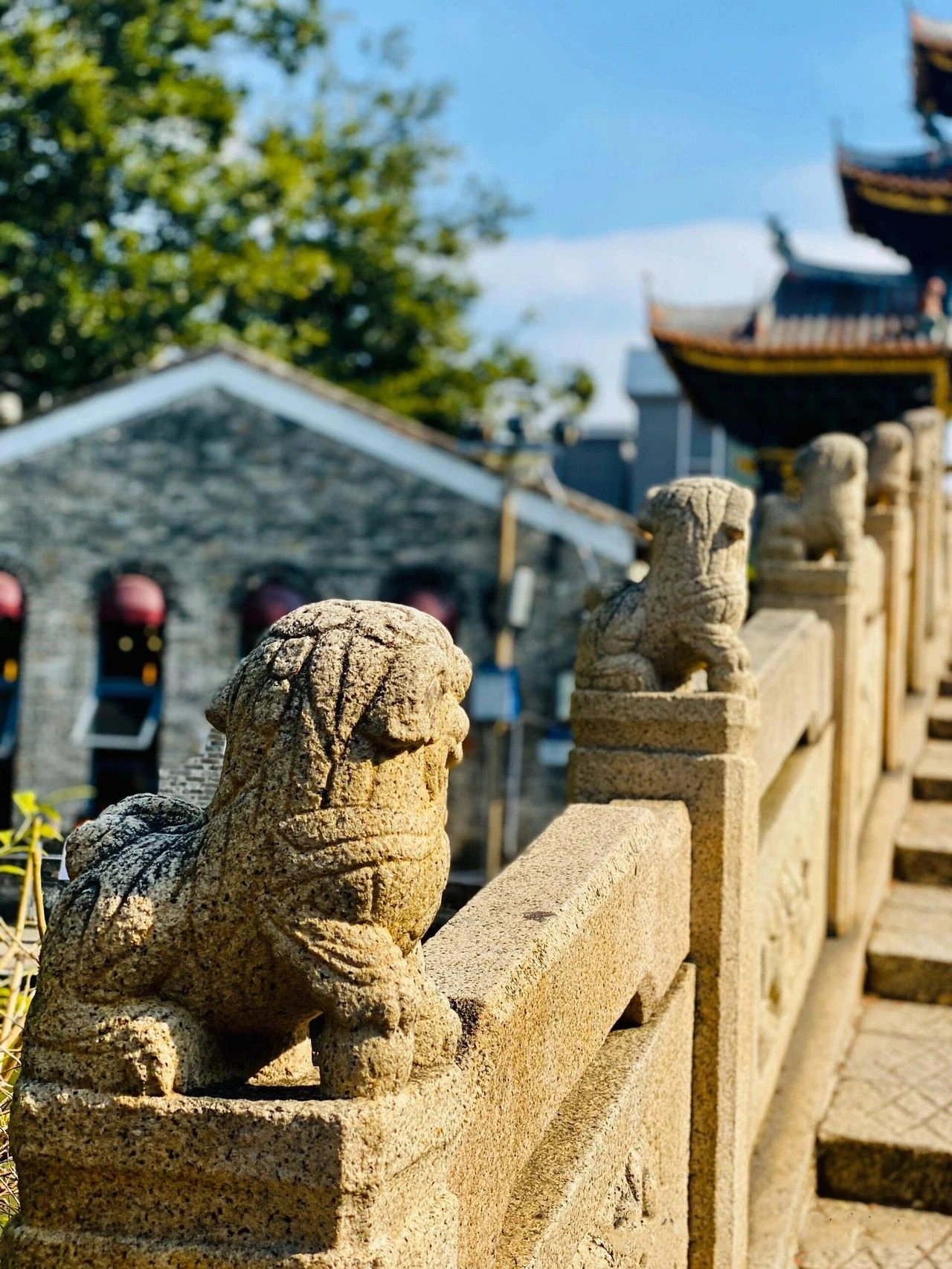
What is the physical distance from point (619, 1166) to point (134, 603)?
446 inches

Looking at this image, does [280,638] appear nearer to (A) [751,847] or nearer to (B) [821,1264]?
(A) [751,847]

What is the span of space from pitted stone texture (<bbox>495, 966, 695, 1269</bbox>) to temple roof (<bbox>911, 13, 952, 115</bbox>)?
1403cm

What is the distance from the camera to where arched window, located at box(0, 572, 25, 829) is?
13.4 m

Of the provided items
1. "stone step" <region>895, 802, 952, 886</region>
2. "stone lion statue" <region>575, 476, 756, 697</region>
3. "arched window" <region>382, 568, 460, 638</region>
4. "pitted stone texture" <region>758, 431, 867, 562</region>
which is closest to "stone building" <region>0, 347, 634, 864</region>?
"arched window" <region>382, 568, 460, 638</region>

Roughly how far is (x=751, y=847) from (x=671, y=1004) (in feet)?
1.84

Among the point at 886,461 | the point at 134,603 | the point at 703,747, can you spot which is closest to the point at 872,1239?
the point at 703,747

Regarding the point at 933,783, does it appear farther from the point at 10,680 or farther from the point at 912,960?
the point at 10,680

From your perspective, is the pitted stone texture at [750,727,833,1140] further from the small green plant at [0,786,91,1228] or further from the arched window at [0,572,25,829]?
the arched window at [0,572,25,829]

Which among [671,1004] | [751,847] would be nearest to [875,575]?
[751,847]

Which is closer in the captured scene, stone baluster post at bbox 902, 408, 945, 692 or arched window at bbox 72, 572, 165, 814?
stone baluster post at bbox 902, 408, 945, 692

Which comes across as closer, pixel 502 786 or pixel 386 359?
pixel 502 786

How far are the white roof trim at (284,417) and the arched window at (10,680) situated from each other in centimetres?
118

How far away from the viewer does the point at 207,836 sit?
175 centimetres

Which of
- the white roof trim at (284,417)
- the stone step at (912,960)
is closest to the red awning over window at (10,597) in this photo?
the white roof trim at (284,417)
